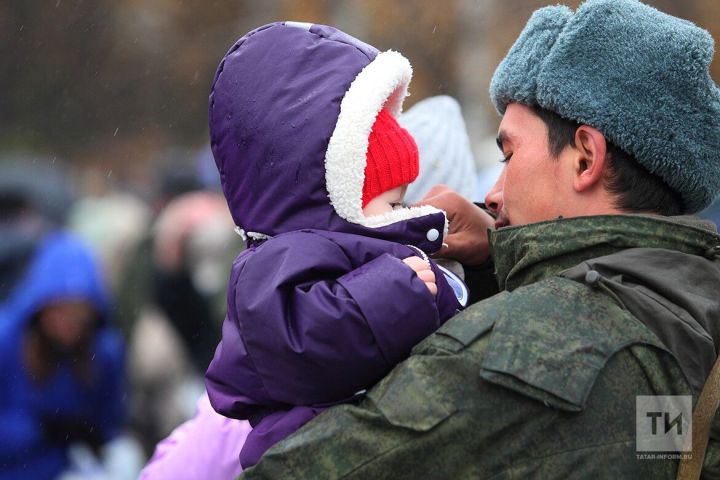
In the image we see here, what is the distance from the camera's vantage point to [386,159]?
2.51 meters

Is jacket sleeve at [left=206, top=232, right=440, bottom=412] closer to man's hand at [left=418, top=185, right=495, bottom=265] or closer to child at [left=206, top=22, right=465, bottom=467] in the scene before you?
child at [left=206, top=22, right=465, bottom=467]

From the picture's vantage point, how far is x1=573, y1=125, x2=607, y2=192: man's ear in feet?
7.96

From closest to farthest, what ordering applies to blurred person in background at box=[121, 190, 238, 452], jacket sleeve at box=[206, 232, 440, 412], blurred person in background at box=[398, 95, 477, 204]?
jacket sleeve at box=[206, 232, 440, 412] → blurred person in background at box=[398, 95, 477, 204] → blurred person in background at box=[121, 190, 238, 452]

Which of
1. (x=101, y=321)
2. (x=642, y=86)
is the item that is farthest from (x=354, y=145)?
(x=101, y=321)

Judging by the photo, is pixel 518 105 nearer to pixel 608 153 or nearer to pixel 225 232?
pixel 608 153

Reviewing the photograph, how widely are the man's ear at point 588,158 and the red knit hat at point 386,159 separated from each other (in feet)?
1.25

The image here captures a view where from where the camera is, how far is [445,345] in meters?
2.19

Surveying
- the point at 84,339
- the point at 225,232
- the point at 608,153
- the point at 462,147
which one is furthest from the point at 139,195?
the point at 608,153

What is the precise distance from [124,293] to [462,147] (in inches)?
149

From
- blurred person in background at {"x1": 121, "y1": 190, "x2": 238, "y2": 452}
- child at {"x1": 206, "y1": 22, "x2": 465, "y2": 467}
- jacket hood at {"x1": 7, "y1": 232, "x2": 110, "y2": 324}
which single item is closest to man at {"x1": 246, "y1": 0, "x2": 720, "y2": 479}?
child at {"x1": 206, "y1": 22, "x2": 465, "y2": 467}

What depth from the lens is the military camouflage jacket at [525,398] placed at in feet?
6.97

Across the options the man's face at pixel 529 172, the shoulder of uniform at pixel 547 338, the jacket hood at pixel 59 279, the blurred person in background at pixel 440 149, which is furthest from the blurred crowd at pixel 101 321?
the shoulder of uniform at pixel 547 338

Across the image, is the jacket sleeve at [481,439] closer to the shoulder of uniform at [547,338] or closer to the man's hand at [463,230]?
the shoulder of uniform at [547,338]

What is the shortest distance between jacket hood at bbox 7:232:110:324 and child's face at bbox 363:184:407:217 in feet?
12.8
